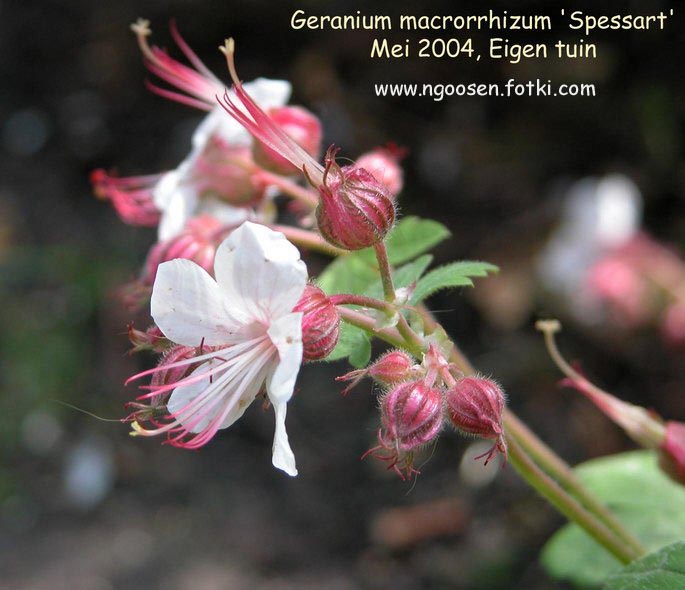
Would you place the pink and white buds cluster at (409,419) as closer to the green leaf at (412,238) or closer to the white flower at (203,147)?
the green leaf at (412,238)

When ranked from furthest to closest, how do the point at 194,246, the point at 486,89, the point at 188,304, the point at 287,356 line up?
the point at 486,89 < the point at 194,246 < the point at 188,304 < the point at 287,356

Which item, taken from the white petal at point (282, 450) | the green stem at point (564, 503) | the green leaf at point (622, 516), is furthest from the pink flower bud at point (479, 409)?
the green leaf at point (622, 516)

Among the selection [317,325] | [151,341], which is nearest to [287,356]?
[317,325]

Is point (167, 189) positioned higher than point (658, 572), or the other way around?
point (167, 189)

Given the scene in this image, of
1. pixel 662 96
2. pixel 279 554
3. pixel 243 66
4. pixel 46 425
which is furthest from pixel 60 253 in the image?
pixel 662 96

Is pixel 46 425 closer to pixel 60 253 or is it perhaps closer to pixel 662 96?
pixel 60 253

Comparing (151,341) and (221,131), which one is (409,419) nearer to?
(151,341)
